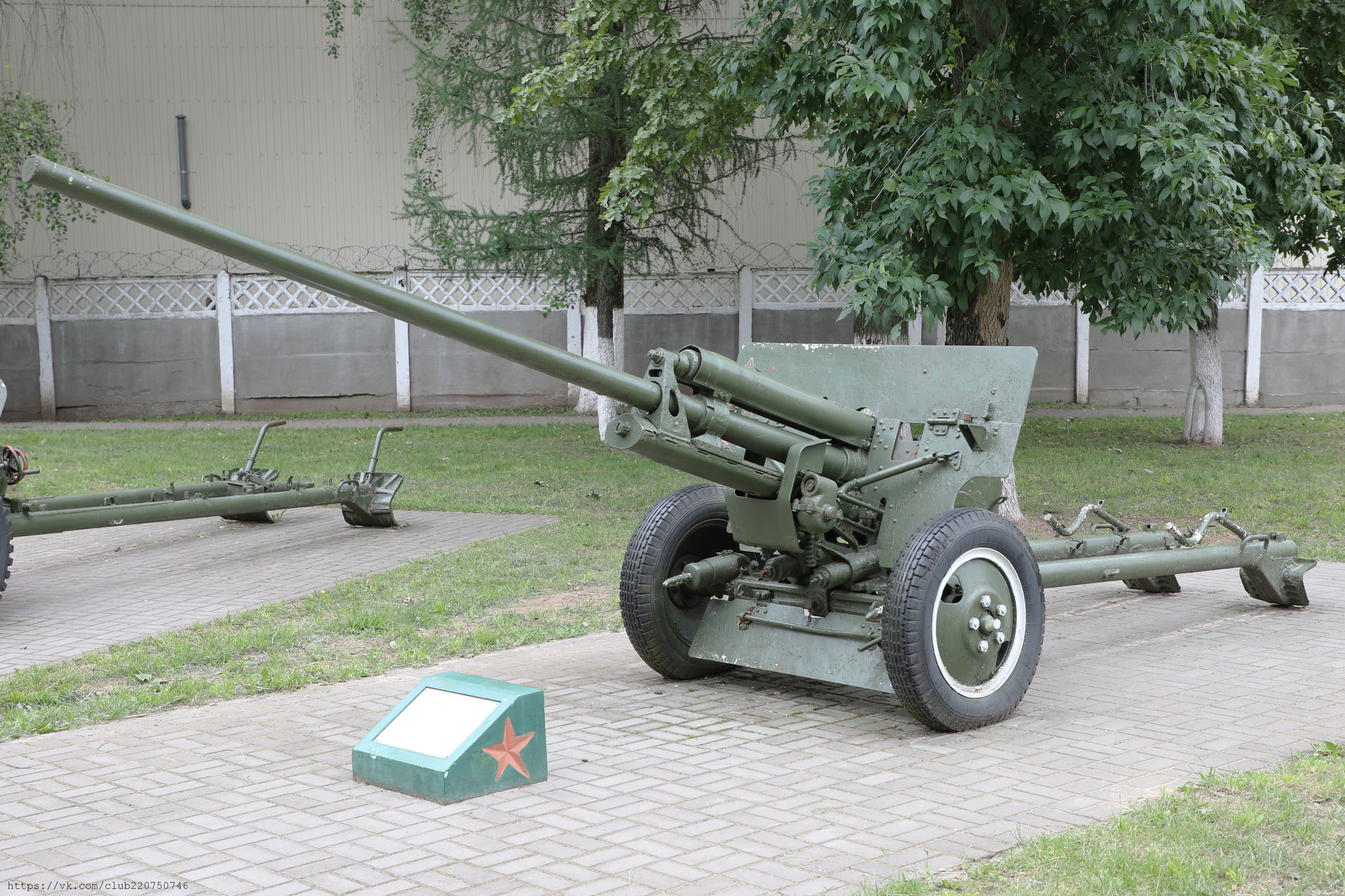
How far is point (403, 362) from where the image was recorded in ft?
66.7

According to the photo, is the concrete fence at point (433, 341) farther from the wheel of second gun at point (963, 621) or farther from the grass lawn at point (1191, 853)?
the grass lawn at point (1191, 853)

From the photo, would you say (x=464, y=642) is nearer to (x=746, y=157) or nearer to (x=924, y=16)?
(x=924, y=16)

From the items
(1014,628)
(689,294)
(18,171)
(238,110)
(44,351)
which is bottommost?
(1014,628)

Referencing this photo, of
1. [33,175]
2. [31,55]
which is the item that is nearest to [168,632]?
[33,175]

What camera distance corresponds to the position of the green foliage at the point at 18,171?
57.6ft

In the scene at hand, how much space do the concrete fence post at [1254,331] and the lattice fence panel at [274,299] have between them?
13.6 metres

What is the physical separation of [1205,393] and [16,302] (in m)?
17.8

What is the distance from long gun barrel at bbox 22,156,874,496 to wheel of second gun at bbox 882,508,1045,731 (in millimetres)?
686

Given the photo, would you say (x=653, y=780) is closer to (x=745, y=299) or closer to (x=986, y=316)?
(x=986, y=316)

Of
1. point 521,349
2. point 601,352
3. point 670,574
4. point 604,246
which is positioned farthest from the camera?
point 601,352

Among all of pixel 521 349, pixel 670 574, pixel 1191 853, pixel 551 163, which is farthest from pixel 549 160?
pixel 1191 853

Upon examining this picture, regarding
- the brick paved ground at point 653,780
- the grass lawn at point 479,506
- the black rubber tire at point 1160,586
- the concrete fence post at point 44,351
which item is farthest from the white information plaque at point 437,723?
the concrete fence post at point 44,351

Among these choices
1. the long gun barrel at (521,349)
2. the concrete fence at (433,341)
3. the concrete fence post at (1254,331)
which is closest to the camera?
the long gun barrel at (521,349)

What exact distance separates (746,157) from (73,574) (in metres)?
10.2
